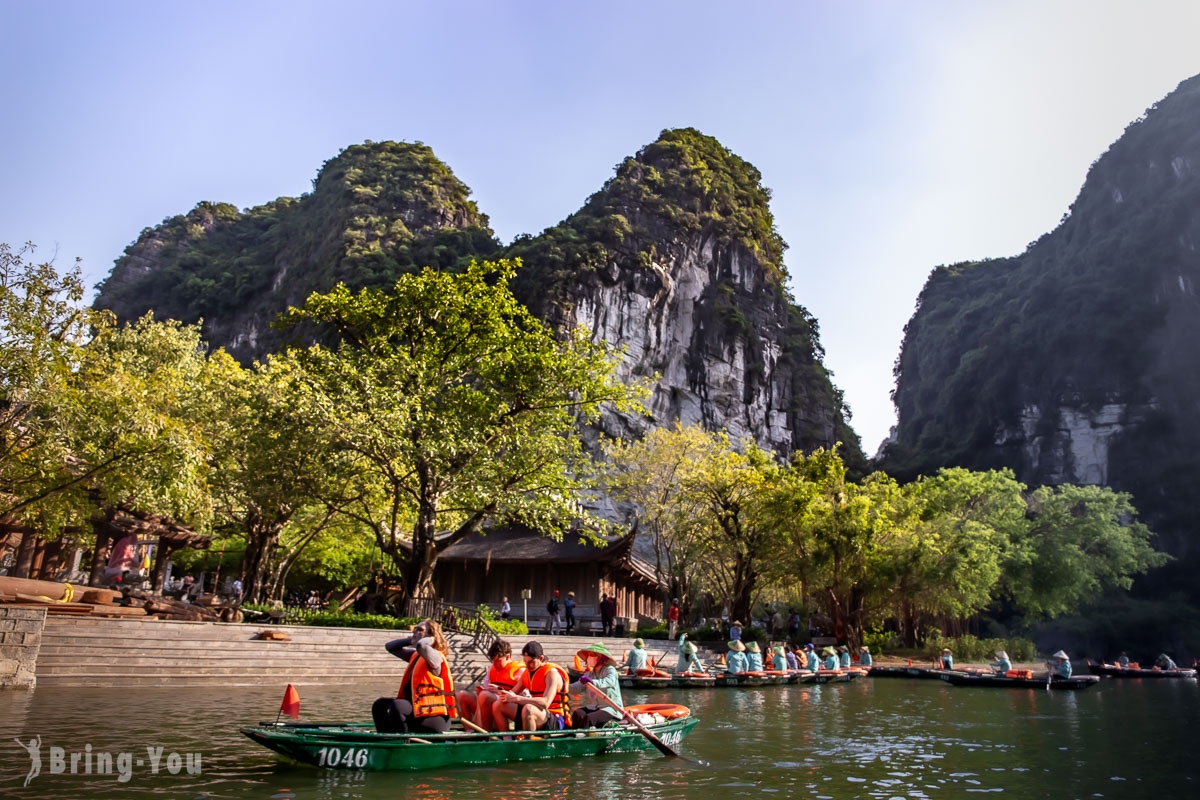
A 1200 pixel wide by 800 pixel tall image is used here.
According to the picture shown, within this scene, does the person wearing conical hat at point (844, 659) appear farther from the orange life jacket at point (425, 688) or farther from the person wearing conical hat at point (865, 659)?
the orange life jacket at point (425, 688)

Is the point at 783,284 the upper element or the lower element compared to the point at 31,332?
upper

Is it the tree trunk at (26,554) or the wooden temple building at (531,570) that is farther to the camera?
the wooden temple building at (531,570)

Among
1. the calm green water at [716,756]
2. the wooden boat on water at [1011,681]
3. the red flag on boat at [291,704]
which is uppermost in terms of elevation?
the red flag on boat at [291,704]

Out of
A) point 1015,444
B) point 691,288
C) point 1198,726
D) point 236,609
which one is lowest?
point 1198,726

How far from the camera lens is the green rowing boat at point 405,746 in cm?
754

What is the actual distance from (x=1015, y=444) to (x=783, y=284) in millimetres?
31871

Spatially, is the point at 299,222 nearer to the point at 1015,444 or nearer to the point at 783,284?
the point at 783,284

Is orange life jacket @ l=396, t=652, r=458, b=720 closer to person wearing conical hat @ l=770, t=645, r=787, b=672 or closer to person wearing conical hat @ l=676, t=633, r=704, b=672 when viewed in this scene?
A: person wearing conical hat @ l=676, t=633, r=704, b=672

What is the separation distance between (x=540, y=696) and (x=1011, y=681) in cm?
2262

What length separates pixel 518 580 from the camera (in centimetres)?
3612

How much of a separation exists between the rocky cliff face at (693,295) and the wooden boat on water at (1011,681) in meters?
38.0

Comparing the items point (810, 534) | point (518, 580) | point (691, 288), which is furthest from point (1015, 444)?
point (518, 580)

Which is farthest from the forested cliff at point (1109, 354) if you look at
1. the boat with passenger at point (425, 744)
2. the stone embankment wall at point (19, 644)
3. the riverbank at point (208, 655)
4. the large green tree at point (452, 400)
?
the stone embankment wall at point (19, 644)

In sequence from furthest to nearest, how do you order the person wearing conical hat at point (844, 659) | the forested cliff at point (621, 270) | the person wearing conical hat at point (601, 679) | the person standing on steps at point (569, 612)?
1. the forested cliff at point (621, 270)
2. the person standing on steps at point (569, 612)
3. the person wearing conical hat at point (844, 659)
4. the person wearing conical hat at point (601, 679)
